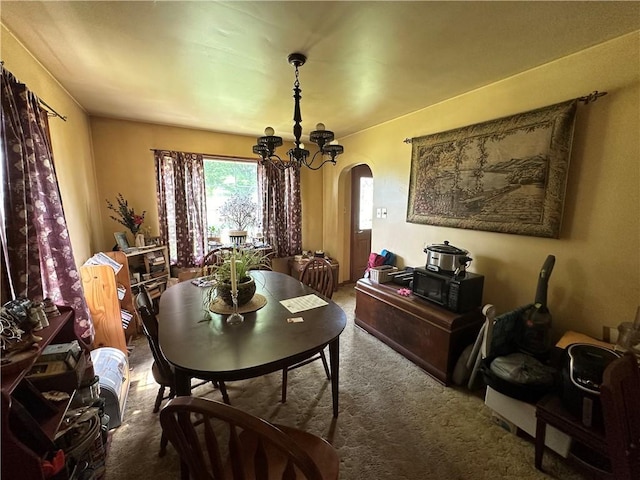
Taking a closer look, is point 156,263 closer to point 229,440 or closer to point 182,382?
point 182,382

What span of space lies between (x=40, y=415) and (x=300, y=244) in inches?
142

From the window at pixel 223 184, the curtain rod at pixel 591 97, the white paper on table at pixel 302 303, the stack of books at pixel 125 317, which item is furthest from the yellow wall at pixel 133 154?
the curtain rod at pixel 591 97

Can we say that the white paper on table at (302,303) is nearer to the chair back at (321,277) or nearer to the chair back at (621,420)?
the chair back at (321,277)

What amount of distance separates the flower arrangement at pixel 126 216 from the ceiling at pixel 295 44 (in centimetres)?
113

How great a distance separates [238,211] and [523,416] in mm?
3973

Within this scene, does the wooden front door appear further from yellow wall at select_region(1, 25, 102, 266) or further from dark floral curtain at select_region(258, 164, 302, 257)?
yellow wall at select_region(1, 25, 102, 266)

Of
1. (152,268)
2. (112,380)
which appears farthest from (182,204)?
(112,380)

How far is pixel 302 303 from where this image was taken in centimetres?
189

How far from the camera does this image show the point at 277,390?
2145mm

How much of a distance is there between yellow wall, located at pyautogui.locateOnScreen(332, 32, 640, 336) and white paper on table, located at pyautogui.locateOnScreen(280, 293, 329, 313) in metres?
1.70

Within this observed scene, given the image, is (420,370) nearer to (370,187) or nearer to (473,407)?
(473,407)

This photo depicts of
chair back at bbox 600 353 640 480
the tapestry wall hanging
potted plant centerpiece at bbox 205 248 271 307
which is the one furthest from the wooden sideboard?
potted plant centerpiece at bbox 205 248 271 307

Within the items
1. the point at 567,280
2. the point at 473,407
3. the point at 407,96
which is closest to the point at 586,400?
the point at 473,407

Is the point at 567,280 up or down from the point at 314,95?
down
